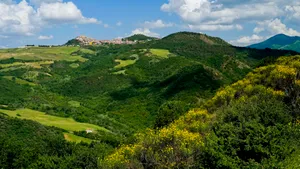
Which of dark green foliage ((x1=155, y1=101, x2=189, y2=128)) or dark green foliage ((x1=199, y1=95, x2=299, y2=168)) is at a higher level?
dark green foliage ((x1=199, y1=95, x2=299, y2=168))

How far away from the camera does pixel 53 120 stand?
141 m

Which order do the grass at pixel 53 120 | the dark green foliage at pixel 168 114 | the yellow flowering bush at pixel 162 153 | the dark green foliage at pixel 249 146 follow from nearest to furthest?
the dark green foliage at pixel 249 146 → the yellow flowering bush at pixel 162 153 → the dark green foliage at pixel 168 114 → the grass at pixel 53 120

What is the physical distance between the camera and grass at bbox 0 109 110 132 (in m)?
131

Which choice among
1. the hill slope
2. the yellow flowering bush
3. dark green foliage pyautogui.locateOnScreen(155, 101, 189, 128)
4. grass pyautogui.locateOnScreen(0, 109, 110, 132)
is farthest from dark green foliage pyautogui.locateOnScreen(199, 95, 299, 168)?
grass pyautogui.locateOnScreen(0, 109, 110, 132)

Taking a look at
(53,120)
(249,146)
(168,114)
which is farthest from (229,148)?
(53,120)

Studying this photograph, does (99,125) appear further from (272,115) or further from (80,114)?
(272,115)

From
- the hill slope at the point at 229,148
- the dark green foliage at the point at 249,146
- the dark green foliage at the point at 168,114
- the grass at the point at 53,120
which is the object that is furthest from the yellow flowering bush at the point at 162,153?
the grass at the point at 53,120

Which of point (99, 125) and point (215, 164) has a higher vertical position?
point (215, 164)

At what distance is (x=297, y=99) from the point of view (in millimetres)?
46562

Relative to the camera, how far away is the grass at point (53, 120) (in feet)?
428

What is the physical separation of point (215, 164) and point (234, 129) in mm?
5117

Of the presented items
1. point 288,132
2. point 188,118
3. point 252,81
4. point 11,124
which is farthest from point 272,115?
point 11,124

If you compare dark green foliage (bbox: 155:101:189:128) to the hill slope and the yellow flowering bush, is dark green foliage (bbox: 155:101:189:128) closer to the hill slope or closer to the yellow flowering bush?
the hill slope

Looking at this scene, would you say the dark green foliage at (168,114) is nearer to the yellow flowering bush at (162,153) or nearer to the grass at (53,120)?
the yellow flowering bush at (162,153)
